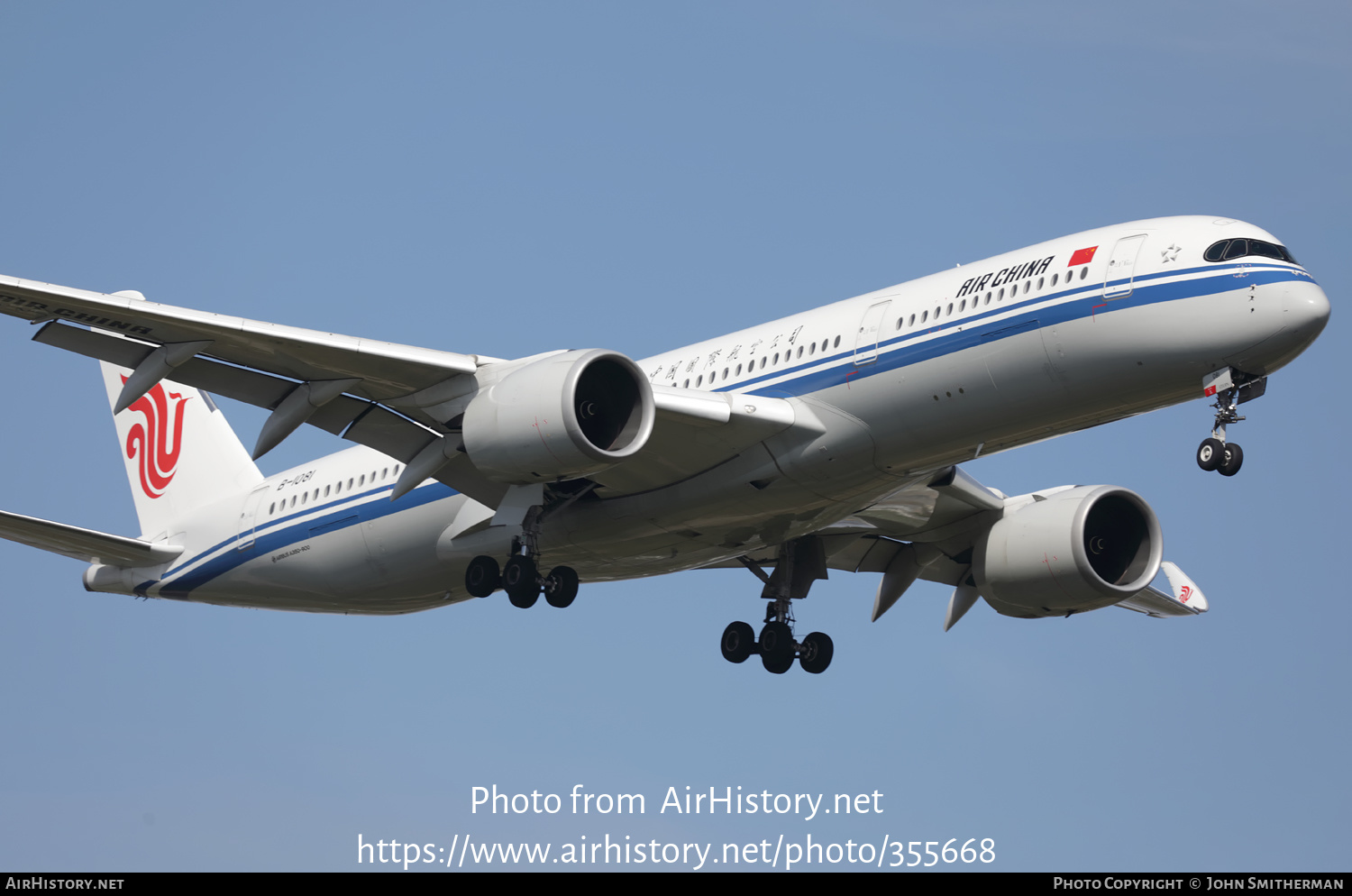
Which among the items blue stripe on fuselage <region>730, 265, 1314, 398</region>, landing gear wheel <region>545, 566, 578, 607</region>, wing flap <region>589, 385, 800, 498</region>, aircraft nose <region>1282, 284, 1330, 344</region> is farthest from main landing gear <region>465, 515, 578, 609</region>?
aircraft nose <region>1282, 284, 1330, 344</region>

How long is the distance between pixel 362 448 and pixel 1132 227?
15.1 metres

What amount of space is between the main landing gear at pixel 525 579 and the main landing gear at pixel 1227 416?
1064 centimetres

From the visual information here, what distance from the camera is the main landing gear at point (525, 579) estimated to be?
94.3 feet

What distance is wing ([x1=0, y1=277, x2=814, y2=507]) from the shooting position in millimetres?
25688

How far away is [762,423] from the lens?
26.5m

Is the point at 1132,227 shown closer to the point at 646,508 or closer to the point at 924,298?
the point at 924,298

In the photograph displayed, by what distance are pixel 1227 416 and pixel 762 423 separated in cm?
679

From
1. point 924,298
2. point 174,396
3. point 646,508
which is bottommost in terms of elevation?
point 646,508

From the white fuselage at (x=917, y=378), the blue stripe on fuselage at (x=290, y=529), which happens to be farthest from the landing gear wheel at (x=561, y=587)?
the blue stripe on fuselage at (x=290, y=529)

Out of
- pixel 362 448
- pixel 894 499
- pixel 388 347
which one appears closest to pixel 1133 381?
pixel 894 499

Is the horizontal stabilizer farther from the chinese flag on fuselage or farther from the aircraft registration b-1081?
the chinese flag on fuselage

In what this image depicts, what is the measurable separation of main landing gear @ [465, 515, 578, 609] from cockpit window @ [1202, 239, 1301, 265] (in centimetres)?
1154

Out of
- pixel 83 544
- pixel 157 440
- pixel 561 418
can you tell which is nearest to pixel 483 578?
pixel 561 418

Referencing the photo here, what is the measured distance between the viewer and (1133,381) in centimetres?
2486
